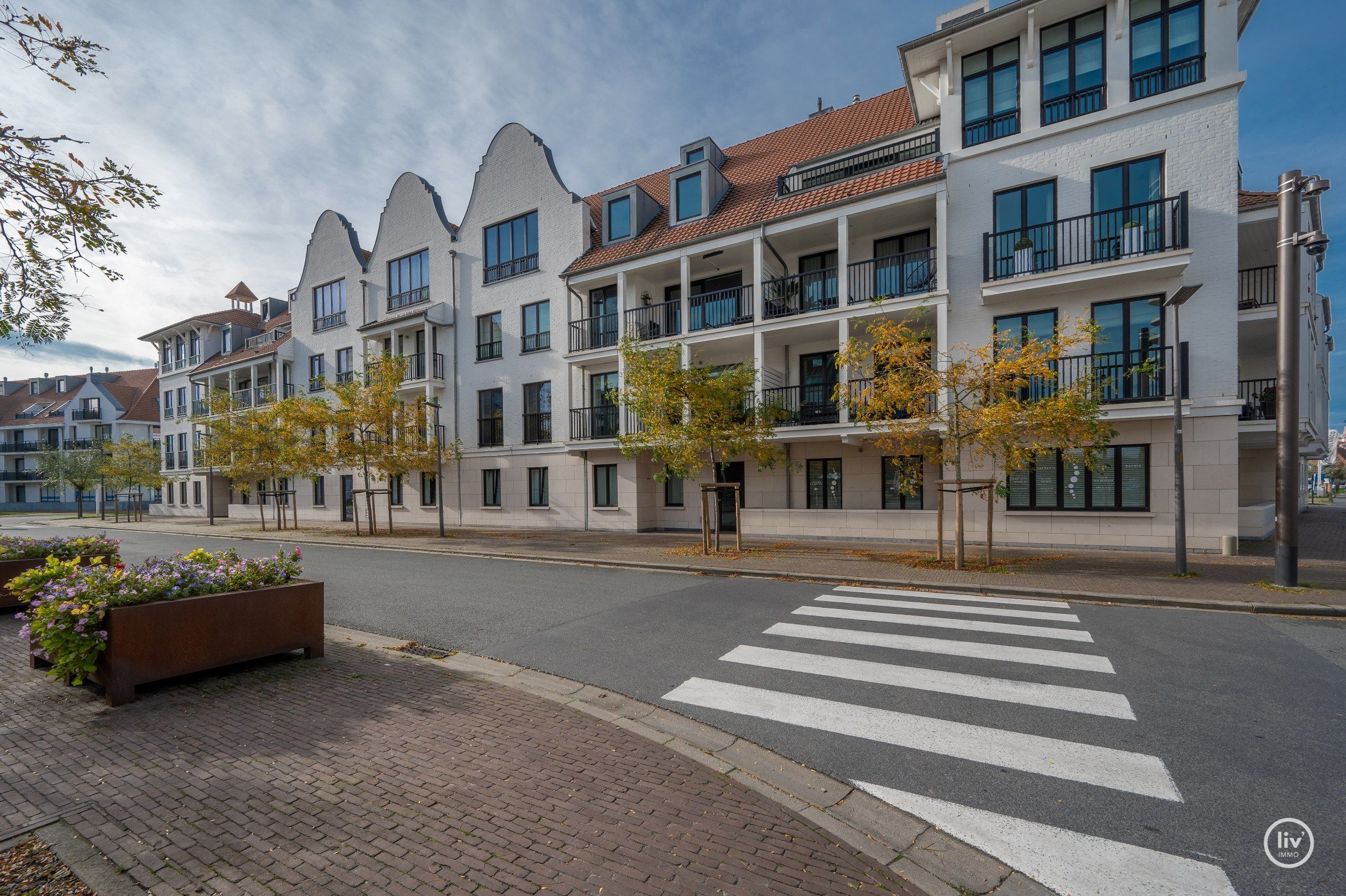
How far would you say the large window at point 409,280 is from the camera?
92.2 feet

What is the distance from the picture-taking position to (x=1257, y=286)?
17.0 m

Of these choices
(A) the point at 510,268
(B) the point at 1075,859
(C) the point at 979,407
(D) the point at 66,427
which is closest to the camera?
(B) the point at 1075,859

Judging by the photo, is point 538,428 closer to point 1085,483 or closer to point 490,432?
point 490,432

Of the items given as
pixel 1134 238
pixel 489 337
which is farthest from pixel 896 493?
pixel 489 337

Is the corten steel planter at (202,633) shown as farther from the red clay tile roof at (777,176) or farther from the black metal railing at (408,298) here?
the black metal railing at (408,298)

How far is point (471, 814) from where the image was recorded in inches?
129

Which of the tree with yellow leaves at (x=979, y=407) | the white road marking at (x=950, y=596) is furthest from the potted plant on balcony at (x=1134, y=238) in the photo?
the white road marking at (x=950, y=596)

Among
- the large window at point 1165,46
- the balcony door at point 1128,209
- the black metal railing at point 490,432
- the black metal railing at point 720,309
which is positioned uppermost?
the large window at point 1165,46

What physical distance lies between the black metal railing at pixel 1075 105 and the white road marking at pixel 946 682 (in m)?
16.2

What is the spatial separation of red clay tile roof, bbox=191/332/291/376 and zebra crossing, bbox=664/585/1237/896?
36.2 meters

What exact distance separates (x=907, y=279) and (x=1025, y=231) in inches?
120

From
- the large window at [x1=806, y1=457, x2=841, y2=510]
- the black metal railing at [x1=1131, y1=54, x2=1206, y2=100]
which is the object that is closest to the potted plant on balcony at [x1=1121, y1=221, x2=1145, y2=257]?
the black metal railing at [x1=1131, y1=54, x2=1206, y2=100]

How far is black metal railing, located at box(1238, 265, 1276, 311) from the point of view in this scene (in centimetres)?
1622

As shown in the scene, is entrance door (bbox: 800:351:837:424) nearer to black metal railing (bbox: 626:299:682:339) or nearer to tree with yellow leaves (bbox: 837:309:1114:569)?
tree with yellow leaves (bbox: 837:309:1114:569)
